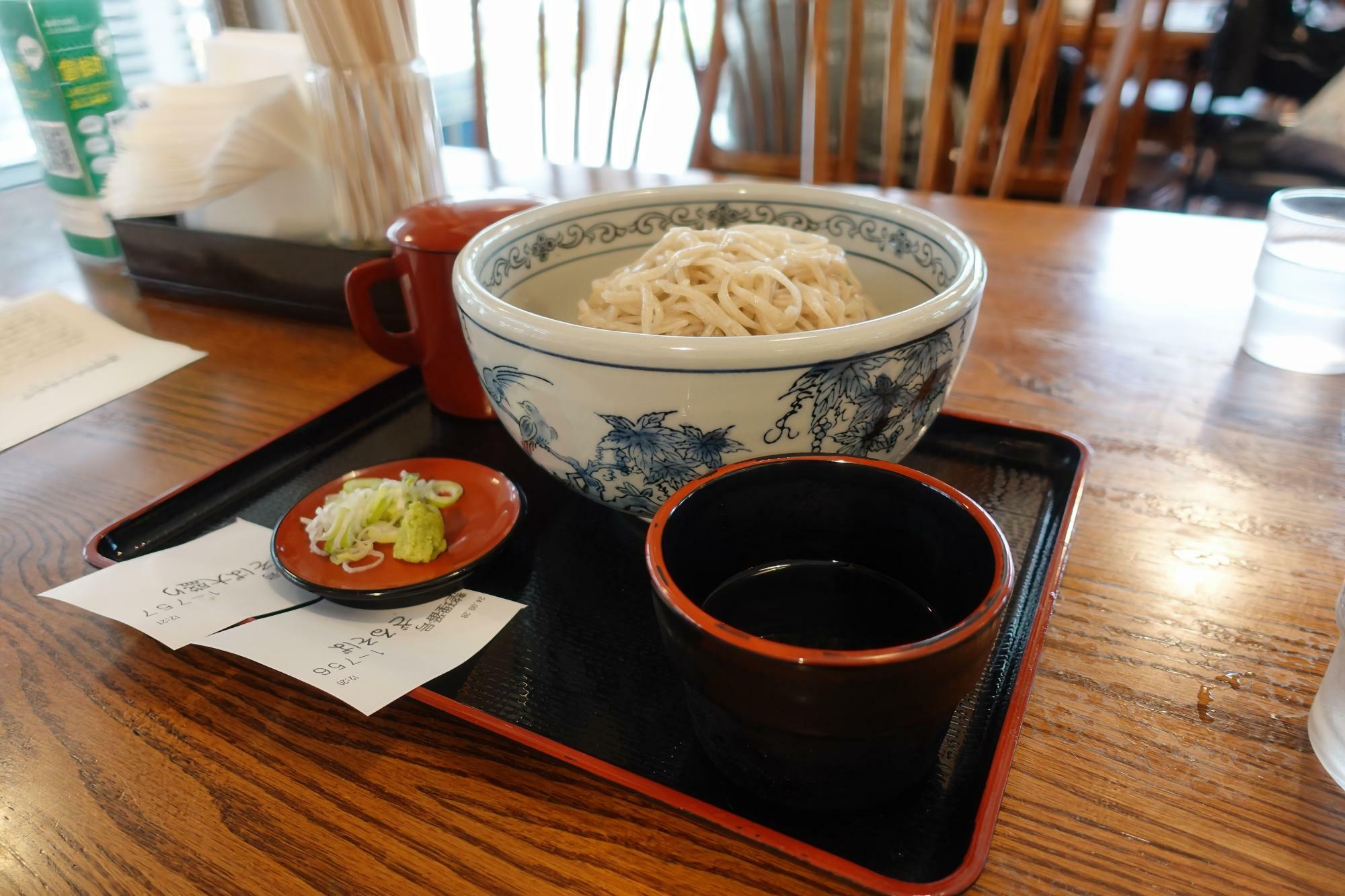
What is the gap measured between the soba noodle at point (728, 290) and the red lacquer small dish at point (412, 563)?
0.44 ft

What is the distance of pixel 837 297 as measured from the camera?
1.80ft

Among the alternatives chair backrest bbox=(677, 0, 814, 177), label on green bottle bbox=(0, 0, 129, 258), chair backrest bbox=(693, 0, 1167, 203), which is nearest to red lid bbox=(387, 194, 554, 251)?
label on green bottle bbox=(0, 0, 129, 258)

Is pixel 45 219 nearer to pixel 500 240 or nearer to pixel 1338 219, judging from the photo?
pixel 500 240

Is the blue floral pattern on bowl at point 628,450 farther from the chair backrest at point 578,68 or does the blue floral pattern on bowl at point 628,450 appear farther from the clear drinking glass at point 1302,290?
the chair backrest at point 578,68

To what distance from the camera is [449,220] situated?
683 millimetres

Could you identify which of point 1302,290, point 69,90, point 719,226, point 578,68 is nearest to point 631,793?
point 719,226

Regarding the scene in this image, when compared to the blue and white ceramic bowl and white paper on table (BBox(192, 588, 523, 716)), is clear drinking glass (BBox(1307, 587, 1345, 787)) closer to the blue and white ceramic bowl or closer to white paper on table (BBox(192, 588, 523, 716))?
the blue and white ceramic bowl

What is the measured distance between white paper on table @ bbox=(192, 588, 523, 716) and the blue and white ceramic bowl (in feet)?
0.33

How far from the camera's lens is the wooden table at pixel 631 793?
1.17 feet

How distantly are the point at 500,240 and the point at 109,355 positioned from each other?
20.5 inches

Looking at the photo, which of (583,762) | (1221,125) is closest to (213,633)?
(583,762)

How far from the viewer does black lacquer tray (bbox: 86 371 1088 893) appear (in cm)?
37

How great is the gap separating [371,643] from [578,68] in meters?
1.51

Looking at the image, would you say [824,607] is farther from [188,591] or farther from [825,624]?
[188,591]
